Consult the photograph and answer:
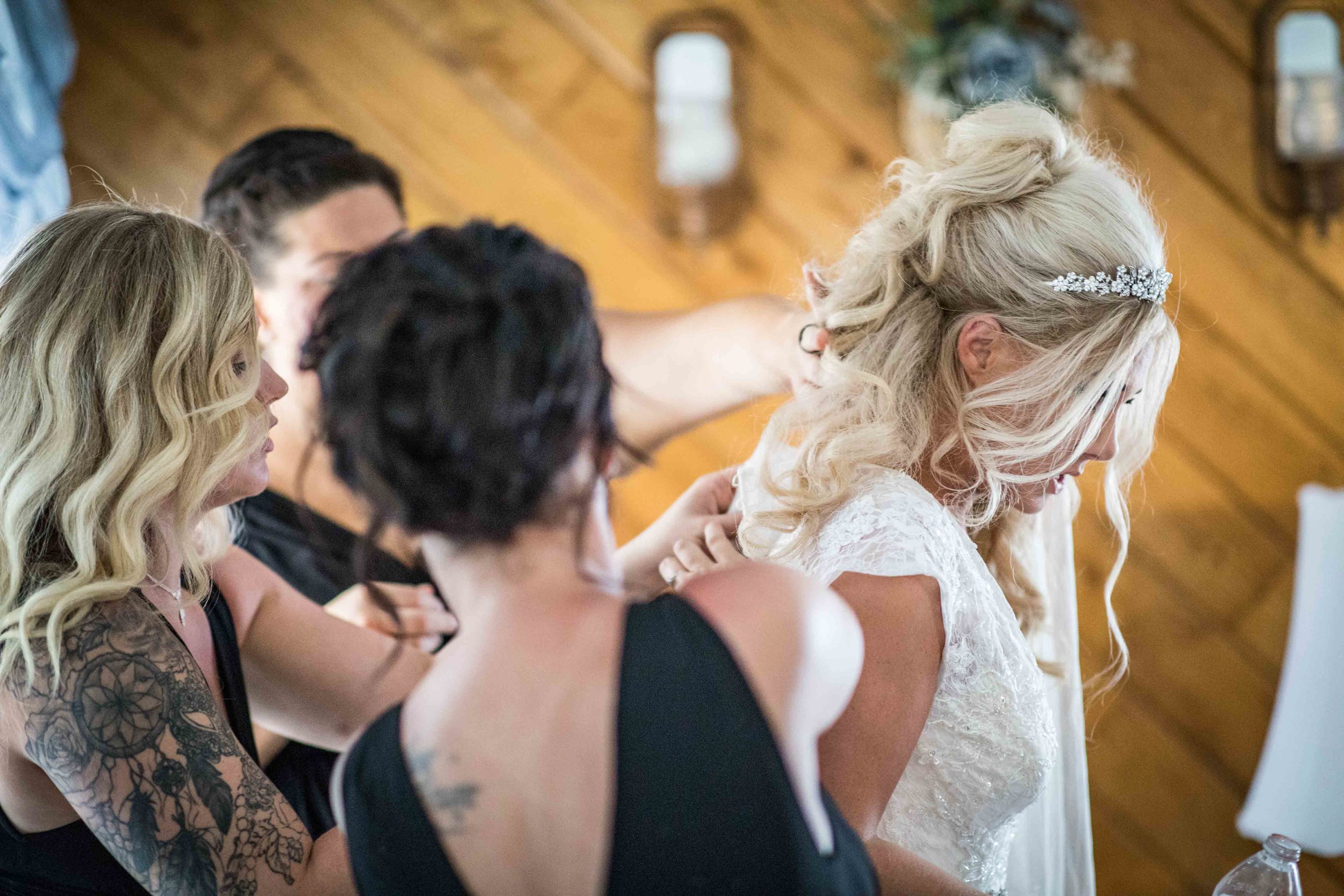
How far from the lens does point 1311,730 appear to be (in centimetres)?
254

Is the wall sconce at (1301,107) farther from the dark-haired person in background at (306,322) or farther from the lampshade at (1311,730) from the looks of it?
the dark-haired person in background at (306,322)

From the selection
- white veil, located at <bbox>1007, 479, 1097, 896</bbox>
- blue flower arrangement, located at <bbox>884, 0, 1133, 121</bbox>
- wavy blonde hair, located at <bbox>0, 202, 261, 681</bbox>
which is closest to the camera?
wavy blonde hair, located at <bbox>0, 202, 261, 681</bbox>

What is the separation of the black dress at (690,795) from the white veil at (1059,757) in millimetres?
988

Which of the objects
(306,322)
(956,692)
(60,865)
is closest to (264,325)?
(306,322)

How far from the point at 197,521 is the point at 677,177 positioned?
1.83m

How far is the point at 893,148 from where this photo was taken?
2.95 m

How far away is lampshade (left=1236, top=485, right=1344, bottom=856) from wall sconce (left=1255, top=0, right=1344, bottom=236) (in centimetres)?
95

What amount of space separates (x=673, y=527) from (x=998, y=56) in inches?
67.9

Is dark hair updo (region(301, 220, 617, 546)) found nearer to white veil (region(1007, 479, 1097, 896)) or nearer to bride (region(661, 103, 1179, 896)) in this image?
bride (region(661, 103, 1179, 896))

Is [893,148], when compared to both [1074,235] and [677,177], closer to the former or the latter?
[677,177]

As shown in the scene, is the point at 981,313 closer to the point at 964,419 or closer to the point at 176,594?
the point at 964,419

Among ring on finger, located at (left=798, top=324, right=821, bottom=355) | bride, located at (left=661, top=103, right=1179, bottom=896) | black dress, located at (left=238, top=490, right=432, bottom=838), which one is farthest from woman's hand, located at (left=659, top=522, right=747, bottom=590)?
black dress, located at (left=238, top=490, right=432, bottom=838)

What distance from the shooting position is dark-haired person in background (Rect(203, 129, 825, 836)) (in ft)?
6.41

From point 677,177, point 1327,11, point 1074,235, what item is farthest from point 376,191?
point 1327,11
